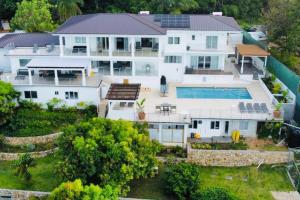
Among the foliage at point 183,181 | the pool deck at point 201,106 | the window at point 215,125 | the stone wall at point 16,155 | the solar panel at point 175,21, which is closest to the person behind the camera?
the foliage at point 183,181

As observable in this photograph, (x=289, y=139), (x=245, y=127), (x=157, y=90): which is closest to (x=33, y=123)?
(x=157, y=90)

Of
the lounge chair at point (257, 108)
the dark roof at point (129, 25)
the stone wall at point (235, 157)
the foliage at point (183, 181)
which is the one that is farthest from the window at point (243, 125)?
the dark roof at point (129, 25)

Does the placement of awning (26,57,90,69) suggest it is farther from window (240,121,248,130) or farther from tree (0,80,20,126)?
window (240,121,248,130)

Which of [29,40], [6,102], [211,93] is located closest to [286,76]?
[211,93]

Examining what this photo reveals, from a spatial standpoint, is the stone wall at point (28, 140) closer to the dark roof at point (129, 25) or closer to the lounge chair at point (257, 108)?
the dark roof at point (129, 25)

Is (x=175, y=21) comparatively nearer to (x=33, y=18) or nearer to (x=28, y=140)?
(x=33, y=18)

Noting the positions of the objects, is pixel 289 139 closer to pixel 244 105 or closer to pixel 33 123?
pixel 244 105
